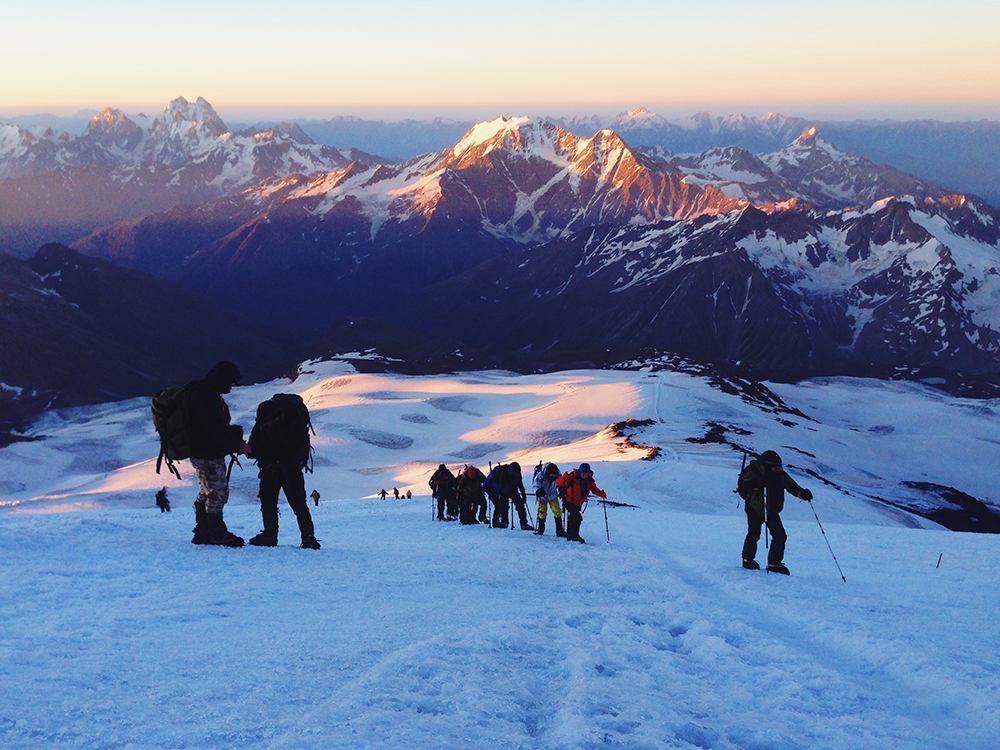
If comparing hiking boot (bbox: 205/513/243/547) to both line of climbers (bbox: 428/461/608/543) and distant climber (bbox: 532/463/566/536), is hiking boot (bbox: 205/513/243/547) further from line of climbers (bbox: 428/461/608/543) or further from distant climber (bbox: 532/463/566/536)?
distant climber (bbox: 532/463/566/536)

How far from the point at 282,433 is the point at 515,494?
402 inches

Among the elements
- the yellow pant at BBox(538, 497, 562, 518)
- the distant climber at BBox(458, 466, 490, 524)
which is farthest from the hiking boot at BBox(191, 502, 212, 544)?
the distant climber at BBox(458, 466, 490, 524)

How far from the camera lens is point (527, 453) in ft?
232

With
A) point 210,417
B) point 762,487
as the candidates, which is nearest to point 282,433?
point 210,417

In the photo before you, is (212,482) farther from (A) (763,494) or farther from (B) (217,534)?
(A) (763,494)

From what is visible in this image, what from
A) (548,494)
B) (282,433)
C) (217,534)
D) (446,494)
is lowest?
(446,494)

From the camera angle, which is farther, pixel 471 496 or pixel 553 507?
pixel 471 496

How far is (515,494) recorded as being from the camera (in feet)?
67.9

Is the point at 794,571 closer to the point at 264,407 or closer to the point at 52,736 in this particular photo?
the point at 264,407

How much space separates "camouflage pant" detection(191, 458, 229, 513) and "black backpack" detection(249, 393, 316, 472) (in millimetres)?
649

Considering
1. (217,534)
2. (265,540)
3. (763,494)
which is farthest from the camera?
(763,494)

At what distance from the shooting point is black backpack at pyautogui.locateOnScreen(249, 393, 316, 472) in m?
11.3

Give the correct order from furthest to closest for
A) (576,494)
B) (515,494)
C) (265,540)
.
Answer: (515,494) < (576,494) < (265,540)

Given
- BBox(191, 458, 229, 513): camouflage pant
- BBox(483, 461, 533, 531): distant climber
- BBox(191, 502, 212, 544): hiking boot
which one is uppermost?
BBox(191, 458, 229, 513): camouflage pant
